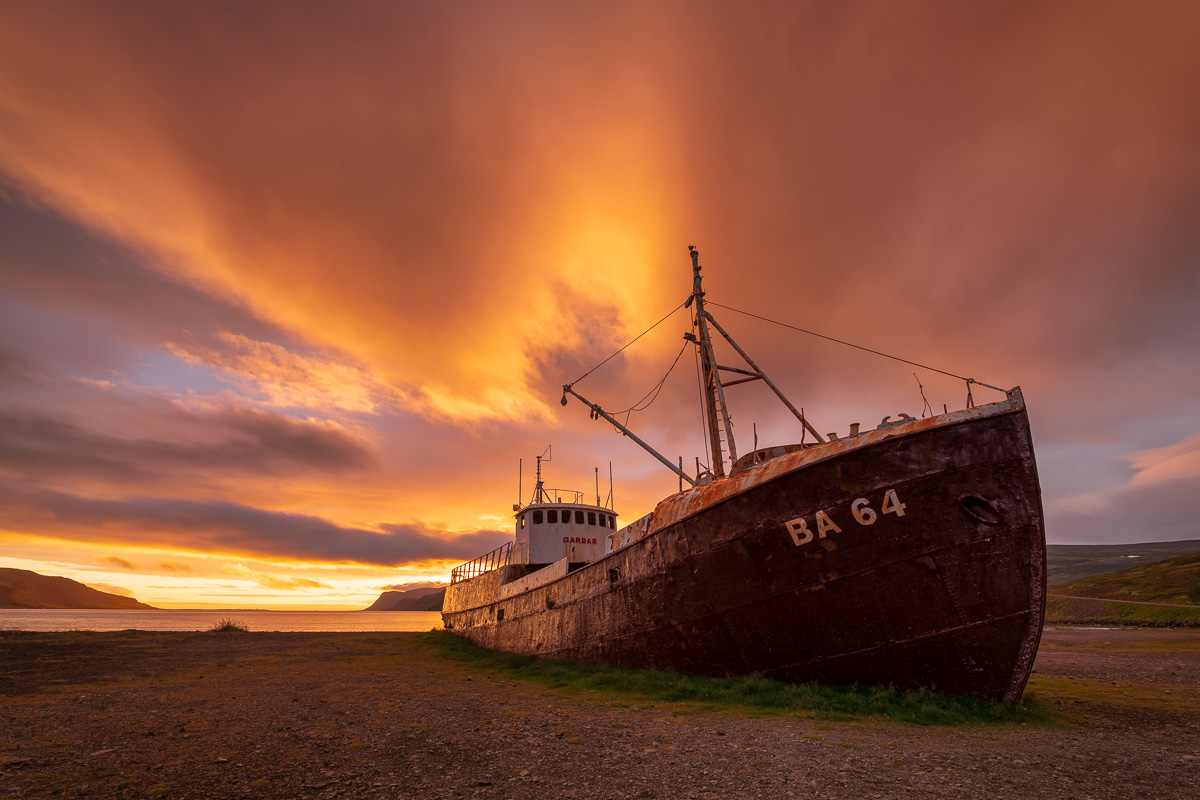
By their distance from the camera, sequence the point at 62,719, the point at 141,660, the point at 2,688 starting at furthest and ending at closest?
1. the point at 141,660
2. the point at 2,688
3. the point at 62,719

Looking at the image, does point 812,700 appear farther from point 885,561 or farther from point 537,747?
point 537,747

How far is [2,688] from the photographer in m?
11.1

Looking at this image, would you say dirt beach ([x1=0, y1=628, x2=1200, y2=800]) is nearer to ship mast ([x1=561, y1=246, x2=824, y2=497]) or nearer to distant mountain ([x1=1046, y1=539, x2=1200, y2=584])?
ship mast ([x1=561, y1=246, x2=824, y2=497])

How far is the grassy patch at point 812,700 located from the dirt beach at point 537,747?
0.44 metres

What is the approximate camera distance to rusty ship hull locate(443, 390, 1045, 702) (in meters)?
7.80

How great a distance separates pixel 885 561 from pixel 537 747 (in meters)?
5.50

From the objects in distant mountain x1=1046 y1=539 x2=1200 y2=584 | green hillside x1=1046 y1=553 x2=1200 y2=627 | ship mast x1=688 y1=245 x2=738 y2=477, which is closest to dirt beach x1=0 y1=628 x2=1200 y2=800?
ship mast x1=688 y1=245 x2=738 y2=477

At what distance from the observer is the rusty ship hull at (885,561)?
7.80 m

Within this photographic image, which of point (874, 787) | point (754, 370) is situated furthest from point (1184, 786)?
point (754, 370)

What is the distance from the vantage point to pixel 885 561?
807 cm

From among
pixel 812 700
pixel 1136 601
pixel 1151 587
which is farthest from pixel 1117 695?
pixel 1151 587

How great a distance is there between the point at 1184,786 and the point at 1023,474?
389cm

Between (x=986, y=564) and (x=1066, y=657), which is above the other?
(x=986, y=564)

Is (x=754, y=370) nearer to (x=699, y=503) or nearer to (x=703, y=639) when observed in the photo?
(x=699, y=503)
